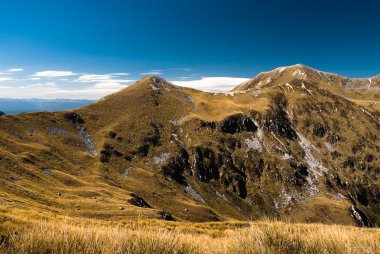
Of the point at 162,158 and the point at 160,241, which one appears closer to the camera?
the point at 160,241

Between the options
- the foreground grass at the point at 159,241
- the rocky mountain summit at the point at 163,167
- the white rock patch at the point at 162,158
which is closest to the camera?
the foreground grass at the point at 159,241

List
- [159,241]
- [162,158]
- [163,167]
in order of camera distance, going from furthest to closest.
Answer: [162,158]
[163,167]
[159,241]

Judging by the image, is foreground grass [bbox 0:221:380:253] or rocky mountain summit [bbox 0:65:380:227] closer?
foreground grass [bbox 0:221:380:253]

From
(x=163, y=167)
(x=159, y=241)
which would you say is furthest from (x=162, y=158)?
(x=159, y=241)

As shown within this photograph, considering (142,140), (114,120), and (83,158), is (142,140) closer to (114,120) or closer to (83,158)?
(114,120)

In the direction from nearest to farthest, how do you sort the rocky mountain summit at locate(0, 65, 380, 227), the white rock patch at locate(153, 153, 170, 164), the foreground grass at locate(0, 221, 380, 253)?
the foreground grass at locate(0, 221, 380, 253), the rocky mountain summit at locate(0, 65, 380, 227), the white rock patch at locate(153, 153, 170, 164)

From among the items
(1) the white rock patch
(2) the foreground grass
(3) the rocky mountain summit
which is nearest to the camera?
(2) the foreground grass

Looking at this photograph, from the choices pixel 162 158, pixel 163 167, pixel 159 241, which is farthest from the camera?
pixel 162 158

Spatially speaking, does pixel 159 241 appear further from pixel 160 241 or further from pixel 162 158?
pixel 162 158

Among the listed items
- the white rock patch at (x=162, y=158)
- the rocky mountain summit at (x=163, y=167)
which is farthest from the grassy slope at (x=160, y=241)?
the white rock patch at (x=162, y=158)

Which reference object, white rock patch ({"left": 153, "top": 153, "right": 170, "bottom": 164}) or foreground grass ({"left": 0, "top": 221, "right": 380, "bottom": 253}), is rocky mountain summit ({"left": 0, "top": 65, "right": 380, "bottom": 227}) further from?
foreground grass ({"left": 0, "top": 221, "right": 380, "bottom": 253})

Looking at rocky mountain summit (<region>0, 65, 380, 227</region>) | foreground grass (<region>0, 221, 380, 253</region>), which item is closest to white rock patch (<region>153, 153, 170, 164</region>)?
rocky mountain summit (<region>0, 65, 380, 227</region>)

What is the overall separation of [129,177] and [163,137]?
42.8 metres

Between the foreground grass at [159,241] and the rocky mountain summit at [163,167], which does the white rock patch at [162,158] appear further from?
the foreground grass at [159,241]
